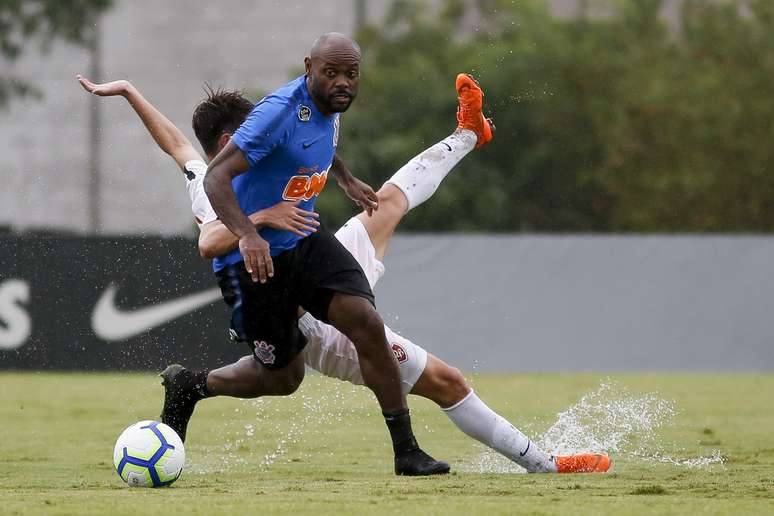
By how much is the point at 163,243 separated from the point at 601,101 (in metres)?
15.1

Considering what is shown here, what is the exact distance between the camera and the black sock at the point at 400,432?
21.9ft

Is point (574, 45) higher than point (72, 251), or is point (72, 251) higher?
point (574, 45)

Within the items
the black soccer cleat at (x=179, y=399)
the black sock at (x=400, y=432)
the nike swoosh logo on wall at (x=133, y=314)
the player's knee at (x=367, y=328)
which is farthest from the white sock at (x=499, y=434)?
the nike swoosh logo on wall at (x=133, y=314)

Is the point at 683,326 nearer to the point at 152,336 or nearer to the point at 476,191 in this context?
the point at 152,336

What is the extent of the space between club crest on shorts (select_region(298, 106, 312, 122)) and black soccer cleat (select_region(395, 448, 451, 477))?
166 cm

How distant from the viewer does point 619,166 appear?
27.7 m

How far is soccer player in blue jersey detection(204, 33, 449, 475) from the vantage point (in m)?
6.42

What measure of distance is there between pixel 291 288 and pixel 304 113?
2.79 feet

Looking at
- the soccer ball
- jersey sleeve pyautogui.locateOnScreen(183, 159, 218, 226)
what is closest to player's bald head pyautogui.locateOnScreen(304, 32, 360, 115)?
jersey sleeve pyautogui.locateOnScreen(183, 159, 218, 226)

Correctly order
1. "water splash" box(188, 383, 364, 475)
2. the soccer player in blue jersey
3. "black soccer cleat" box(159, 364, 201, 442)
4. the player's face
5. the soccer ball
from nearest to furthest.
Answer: the soccer ball < the soccer player in blue jersey < the player's face < "black soccer cleat" box(159, 364, 201, 442) < "water splash" box(188, 383, 364, 475)

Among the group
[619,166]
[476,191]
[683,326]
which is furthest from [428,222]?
[683,326]

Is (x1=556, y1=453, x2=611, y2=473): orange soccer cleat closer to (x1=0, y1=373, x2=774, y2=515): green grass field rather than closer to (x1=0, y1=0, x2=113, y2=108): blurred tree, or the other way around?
(x1=0, y1=373, x2=774, y2=515): green grass field

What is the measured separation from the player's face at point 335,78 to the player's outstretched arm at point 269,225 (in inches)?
20.5

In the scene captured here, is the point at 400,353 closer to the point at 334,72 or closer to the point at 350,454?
the point at 334,72
